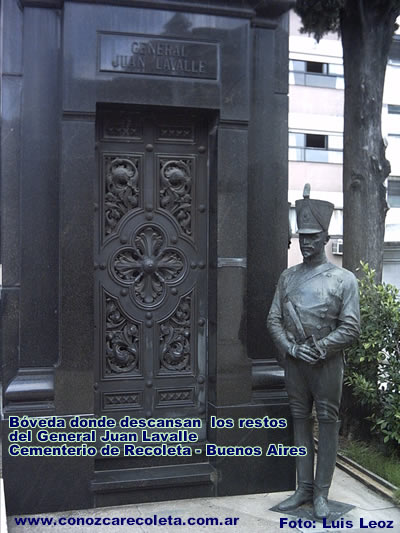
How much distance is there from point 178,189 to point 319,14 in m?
6.18

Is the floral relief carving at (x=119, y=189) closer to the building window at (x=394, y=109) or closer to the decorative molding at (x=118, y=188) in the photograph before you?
the decorative molding at (x=118, y=188)

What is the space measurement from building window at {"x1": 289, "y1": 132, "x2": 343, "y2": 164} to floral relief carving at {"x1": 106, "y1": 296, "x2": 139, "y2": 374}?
56.3 ft

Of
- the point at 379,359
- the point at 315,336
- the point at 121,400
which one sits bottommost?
the point at 121,400

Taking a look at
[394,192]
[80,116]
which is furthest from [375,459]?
[394,192]

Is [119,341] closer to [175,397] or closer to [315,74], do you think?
[175,397]

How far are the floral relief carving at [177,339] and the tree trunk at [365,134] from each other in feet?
15.1

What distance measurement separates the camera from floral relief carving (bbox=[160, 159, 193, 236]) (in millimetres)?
5863

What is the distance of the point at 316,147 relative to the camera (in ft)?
73.0

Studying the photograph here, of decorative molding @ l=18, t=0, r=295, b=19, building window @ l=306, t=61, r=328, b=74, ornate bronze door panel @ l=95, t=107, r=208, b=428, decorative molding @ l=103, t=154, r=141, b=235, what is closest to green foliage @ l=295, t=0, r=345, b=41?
decorative molding @ l=18, t=0, r=295, b=19

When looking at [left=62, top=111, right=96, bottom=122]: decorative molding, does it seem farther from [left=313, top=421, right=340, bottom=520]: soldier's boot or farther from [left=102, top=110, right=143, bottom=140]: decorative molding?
[left=313, top=421, right=340, bottom=520]: soldier's boot

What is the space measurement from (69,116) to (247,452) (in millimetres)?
3371

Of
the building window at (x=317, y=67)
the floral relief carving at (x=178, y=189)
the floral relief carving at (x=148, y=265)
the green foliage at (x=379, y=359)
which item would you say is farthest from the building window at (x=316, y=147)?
the floral relief carving at (x=148, y=265)

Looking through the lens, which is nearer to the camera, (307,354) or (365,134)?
(307,354)

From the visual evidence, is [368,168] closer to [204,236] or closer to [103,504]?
[204,236]
